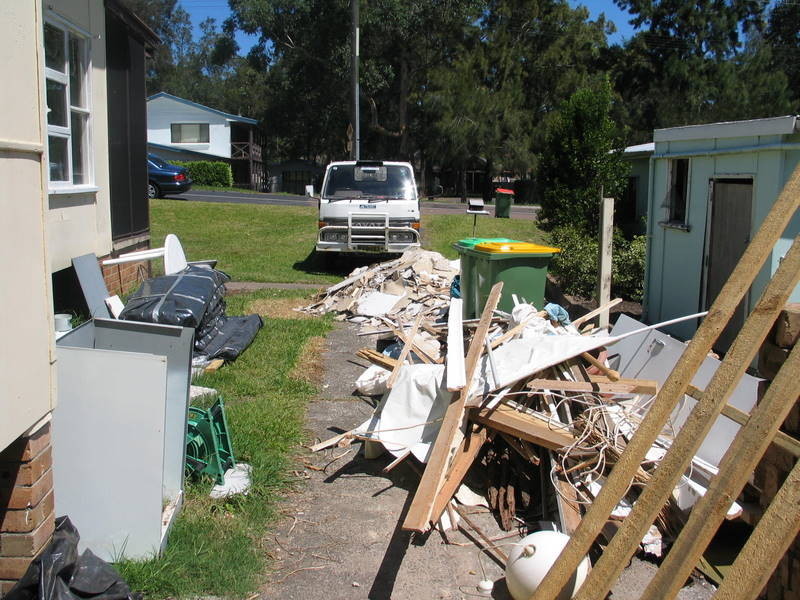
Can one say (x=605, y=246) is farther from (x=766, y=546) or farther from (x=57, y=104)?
(x=766, y=546)

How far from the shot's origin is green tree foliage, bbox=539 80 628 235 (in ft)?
Answer: 48.2

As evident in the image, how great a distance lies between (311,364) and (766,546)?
6131 mm

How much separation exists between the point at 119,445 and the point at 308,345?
205 inches

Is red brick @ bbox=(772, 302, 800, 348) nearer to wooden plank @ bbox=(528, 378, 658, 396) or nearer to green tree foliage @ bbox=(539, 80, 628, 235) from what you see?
wooden plank @ bbox=(528, 378, 658, 396)

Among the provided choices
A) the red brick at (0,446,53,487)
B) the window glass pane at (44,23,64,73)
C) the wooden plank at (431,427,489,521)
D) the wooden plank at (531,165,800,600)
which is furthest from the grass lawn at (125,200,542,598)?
the window glass pane at (44,23,64,73)

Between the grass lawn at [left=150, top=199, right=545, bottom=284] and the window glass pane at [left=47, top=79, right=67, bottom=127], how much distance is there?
19.2 ft

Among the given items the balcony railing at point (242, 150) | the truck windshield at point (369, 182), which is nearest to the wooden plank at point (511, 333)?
the truck windshield at point (369, 182)

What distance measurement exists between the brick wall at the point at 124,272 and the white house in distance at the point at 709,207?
709cm

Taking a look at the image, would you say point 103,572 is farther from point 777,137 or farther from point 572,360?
point 777,137

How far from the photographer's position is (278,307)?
11.5 meters

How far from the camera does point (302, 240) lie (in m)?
19.3

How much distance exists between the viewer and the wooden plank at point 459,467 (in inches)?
182

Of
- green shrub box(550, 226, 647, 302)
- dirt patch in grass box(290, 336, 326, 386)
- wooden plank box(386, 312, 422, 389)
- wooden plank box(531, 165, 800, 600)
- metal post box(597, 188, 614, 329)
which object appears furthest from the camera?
green shrub box(550, 226, 647, 302)

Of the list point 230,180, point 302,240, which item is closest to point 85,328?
point 302,240
